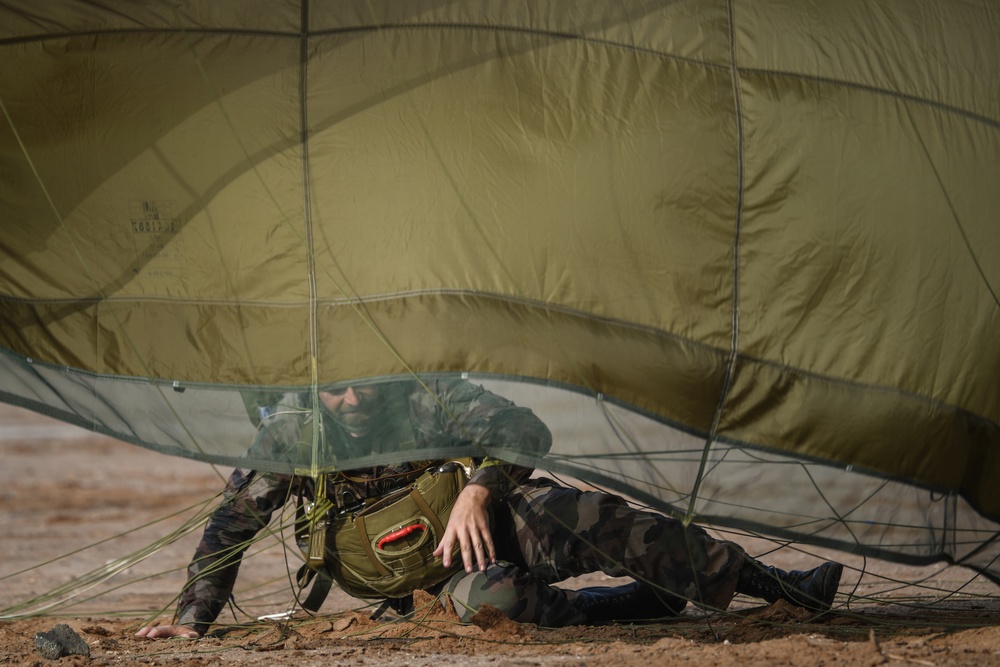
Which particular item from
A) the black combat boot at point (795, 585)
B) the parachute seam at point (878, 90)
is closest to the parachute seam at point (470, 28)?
the parachute seam at point (878, 90)

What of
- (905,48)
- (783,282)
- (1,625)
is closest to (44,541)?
(1,625)

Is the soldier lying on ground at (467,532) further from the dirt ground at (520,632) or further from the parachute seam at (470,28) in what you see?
the parachute seam at (470,28)

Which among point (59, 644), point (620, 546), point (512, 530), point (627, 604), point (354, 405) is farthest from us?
point (627, 604)

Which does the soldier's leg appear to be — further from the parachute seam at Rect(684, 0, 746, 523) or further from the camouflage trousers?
the parachute seam at Rect(684, 0, 746, 523)

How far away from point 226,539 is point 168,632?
1.25 ft

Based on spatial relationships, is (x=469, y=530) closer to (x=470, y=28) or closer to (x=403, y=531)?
(x=403, y=531)

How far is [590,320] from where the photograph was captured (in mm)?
3426

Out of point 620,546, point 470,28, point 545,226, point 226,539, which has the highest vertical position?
point 470,28

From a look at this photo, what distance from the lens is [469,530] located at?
335cm

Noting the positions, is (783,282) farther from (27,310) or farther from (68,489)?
(68,489)

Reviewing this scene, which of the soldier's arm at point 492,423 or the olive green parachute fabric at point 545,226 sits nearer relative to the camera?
the soldier's arm at point 492,423

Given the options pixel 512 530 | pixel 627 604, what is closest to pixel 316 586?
pixel 512 530

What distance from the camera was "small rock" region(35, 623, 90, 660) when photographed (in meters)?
3.27

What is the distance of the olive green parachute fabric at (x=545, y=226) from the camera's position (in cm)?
345
